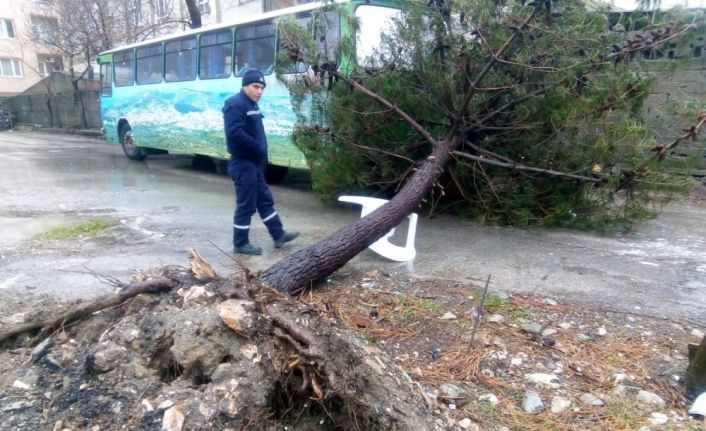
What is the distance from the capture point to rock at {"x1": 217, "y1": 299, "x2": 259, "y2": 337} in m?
2.41

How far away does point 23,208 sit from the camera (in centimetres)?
655

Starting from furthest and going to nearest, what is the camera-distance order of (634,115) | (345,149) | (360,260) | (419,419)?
(345,149) < (634,115) < (360,260) < (419,419)

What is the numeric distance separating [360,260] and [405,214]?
599 millimetres

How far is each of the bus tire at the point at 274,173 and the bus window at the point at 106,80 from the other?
646cm

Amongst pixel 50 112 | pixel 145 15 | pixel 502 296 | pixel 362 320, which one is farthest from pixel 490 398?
pixel 50 112

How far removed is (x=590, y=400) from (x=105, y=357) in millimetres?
2386

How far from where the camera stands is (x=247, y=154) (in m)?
4.65

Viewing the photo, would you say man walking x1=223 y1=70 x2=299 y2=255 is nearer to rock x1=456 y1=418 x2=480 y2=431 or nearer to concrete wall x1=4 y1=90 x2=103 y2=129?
rock x1=456 y1=418 x2=480 y2=431

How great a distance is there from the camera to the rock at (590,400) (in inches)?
100

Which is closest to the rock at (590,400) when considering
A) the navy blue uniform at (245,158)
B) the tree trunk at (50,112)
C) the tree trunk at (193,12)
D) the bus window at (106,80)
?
the navy blue uniform at (245,158)

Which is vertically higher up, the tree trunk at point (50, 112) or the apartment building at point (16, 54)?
the apartment building at point (16, 54)

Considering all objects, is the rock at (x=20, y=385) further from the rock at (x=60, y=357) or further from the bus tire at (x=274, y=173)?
the bus tire at (x=274, y=173)

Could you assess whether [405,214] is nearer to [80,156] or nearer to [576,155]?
[576,155]

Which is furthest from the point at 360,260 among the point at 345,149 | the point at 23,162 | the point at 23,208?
the point at 23,162
